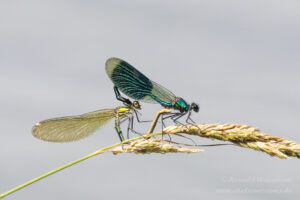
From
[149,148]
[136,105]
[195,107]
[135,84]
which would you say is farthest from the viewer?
[195,107]

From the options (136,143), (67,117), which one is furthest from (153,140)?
(67,117)

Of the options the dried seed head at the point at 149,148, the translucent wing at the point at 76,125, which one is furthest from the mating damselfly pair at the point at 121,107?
the dried seed head at the point at 149,148

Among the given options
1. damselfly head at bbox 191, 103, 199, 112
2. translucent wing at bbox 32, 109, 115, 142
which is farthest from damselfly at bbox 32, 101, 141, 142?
damselfly head at bbox 191, 103, 199, 112

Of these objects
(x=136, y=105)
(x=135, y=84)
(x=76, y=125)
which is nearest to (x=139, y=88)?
(x=135, y=84)

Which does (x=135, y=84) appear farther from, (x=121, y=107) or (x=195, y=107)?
(x=195, y=107)

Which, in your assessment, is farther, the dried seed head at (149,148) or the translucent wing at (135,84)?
the translucent wing at (135,84)

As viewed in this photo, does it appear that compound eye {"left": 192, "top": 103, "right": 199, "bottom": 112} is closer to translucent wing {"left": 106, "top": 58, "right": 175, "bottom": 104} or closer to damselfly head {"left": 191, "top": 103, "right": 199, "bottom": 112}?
damselfly head {"left": 191, "top": 103, "right": 199, "bottom": 112}

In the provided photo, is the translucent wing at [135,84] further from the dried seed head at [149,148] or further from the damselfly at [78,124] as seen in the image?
the dried seed head at [149,148]

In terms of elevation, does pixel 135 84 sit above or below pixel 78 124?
above
